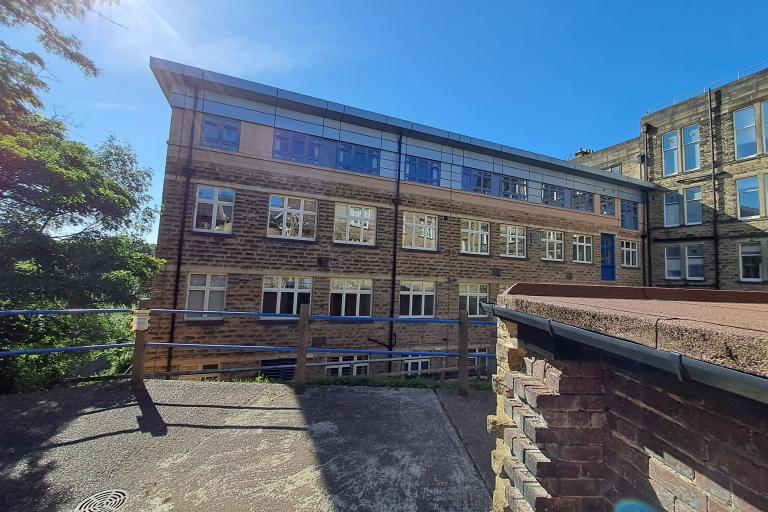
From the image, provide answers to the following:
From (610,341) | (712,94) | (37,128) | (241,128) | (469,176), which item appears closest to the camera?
(610,341)

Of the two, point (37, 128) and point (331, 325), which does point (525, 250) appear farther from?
point (37, 128)

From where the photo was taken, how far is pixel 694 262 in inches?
709

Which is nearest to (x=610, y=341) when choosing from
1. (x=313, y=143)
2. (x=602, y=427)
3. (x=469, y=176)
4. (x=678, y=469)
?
(x=678, y=469)

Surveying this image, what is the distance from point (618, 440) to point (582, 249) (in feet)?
58.1

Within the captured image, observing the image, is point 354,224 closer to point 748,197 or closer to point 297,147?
point 297,147

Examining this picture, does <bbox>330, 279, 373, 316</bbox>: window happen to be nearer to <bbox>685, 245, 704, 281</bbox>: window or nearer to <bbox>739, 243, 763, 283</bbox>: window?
<bbox>685, 245, 704, 281</bbox>: window

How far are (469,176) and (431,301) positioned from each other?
5.77m

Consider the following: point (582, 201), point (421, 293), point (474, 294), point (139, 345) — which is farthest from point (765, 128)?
point (139, 345)

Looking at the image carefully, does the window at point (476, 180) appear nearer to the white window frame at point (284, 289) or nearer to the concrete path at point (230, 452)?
the white window frame at point (284, 289)

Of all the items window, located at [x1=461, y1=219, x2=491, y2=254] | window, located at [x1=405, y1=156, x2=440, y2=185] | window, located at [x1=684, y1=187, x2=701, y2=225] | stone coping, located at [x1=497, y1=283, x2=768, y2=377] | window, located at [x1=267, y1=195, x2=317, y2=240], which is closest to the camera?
stone coping, located at [x1=497, y1=283, x2=768, y2=377]

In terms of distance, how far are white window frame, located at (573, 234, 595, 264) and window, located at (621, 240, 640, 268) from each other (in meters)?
3.01

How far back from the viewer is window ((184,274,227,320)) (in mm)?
9758

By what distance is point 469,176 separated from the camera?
14.3 m

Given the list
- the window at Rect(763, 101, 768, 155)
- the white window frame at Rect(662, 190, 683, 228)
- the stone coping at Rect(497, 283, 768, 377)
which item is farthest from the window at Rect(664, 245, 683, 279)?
the stone coping at Rect(497, 283, 768, 377)
